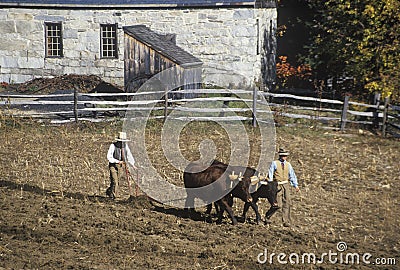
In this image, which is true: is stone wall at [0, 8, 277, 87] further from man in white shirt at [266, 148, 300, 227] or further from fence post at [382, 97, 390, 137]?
man in white shirt at [266, 148, 300, 227]

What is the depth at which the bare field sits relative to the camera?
1061 cm

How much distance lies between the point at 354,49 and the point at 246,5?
5.79 metres

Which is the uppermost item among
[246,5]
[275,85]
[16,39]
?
[246,5]

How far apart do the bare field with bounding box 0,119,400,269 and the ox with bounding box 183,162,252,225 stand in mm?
404

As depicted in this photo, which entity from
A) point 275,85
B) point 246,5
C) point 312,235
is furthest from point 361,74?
point 312,235

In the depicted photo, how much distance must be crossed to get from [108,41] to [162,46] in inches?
186

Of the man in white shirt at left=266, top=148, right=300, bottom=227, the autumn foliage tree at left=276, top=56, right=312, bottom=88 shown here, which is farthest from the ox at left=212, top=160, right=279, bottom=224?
the autumn foliage tree at left=276, top=56, right=312, bottom=88

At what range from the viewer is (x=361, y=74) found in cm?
2366

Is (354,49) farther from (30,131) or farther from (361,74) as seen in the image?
(30,131)

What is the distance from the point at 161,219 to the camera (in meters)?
12.6

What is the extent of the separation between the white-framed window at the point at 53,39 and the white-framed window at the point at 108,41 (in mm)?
1852

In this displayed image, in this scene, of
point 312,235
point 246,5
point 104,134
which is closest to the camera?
point 312,235

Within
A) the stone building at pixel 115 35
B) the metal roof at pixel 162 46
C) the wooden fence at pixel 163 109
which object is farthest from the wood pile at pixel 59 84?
the metal roof at pixel 162 46

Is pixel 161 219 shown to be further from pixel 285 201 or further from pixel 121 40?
pixel 121 40
